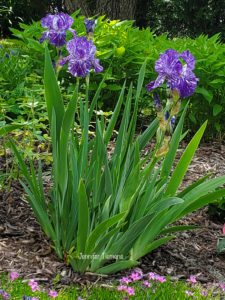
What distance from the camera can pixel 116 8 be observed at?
1020 cm

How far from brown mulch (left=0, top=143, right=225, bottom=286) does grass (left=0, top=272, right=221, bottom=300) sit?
0.45 feet

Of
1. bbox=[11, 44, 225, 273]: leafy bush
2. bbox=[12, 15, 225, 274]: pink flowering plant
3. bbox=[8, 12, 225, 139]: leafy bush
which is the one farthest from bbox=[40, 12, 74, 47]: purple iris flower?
bbox=[8, 12, 225, 139]: leafy bush

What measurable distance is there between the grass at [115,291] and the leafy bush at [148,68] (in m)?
2.40

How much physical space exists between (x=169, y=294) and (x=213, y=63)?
9.52ft

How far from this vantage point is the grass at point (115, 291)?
2.38 meters

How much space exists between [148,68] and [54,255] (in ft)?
8.22

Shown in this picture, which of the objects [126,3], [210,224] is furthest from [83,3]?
[210,224]

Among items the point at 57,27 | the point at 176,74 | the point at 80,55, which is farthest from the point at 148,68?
the point at 176,74

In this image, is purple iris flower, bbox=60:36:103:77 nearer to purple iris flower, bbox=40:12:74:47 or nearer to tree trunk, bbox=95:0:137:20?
purple iris flower, bbox=40:12:74:47

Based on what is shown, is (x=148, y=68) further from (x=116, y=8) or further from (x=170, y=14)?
(x=170, y=14)

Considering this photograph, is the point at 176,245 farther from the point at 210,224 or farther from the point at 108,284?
the point at 108,284

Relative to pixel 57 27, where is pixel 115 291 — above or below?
below

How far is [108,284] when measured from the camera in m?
2.66

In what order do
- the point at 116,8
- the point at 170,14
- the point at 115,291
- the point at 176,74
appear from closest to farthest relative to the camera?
the point at 176,74
the point at 115,291
the point at 116,8
the point at 170,14
